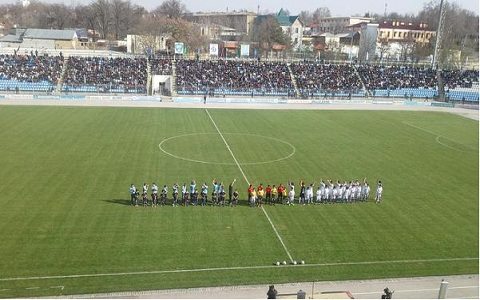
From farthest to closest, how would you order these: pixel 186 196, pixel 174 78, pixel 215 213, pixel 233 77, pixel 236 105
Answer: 1. pixel 233 77
2. pixel 174 78
3. pixel 236 105
4. pixel 186 196
5. pixel 215 213

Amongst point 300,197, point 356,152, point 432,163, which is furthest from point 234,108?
point 300,197

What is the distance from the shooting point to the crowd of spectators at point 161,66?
6656cm

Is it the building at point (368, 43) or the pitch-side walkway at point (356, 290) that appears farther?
the building at point (368, 43)

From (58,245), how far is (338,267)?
33.2 feet

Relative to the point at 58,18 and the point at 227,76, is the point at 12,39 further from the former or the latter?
the point at 227,76

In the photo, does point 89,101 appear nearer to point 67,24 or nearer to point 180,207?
point 180,207

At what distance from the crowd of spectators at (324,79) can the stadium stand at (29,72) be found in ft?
110

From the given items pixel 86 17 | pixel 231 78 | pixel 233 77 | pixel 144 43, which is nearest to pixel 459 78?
pixel 233 77

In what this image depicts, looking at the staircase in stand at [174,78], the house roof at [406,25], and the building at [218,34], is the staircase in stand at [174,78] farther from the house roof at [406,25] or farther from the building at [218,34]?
the house roof at [406,25]

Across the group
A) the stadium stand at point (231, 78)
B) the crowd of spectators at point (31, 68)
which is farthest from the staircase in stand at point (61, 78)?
the crowd of spectators at point (31, 68)

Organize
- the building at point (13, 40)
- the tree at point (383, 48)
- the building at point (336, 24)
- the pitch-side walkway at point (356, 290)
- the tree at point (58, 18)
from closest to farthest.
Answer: the pitch-side walkway at point (356, 290) < the building at point (13, 40) < the tree at point (383, 48) < the tree at point (58, 18) < the building at point (336, 24)

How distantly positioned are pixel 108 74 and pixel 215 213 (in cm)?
4820

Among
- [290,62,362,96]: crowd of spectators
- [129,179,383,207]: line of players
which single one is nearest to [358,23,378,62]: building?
[290,62,362,96]: crowd of spectators

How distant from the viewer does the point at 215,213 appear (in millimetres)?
21094
